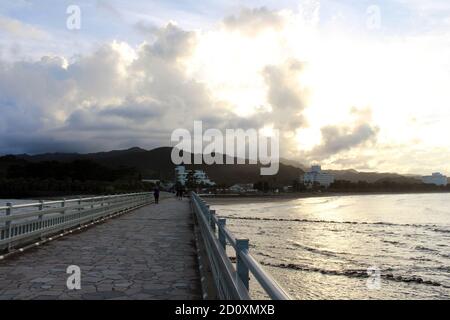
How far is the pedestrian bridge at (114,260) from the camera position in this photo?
5.95 meters

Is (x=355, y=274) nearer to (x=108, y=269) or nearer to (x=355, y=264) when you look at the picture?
(x=355, y=264)

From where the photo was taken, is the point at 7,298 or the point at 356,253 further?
the point at 356,253

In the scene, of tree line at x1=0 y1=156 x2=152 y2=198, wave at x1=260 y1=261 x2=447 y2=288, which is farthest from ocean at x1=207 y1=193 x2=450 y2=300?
tree line at x1=0 y1=156 x2=152 y2=198

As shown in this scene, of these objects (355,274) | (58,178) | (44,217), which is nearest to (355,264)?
(355,274)

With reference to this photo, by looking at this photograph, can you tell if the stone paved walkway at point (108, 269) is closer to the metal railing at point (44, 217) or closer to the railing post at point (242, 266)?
the metal railing at point (44, 217)

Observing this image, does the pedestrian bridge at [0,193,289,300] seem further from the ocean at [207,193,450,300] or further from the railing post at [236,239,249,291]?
the ocean at [207,193,450,300]

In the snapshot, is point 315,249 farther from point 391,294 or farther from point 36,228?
point 36,228

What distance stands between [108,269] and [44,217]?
17.5ft

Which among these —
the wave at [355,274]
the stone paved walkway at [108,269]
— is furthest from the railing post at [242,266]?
the wave at [355,274]

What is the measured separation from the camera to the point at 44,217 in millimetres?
13172

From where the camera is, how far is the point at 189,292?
6.91 metres

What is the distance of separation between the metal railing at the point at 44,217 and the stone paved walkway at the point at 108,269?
1.70 feet
